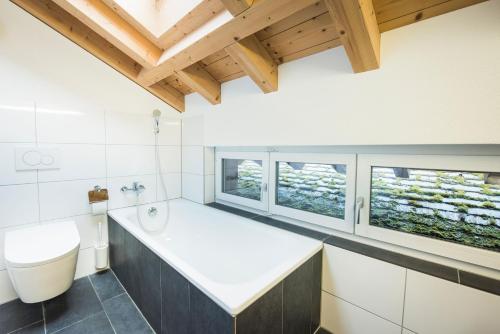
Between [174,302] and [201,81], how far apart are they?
1731mm

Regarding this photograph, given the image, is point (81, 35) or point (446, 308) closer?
point (446, 308)

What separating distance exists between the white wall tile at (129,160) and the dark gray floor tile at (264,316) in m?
1.93

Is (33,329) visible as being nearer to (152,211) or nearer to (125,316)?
(125,316)

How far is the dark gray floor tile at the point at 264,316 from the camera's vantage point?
3.10 feet

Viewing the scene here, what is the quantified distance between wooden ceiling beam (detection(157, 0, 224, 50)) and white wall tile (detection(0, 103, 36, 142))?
46.1 inches

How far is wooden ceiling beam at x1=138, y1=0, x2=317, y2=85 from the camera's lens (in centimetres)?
110

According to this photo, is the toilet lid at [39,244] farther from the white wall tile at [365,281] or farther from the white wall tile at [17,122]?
the white wall tile at [365,281]

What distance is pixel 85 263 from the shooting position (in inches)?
84.4

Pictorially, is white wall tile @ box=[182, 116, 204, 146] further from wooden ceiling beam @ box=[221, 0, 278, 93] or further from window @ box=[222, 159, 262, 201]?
wooden ceiling beam @ box=[221, 0, 278, 93]

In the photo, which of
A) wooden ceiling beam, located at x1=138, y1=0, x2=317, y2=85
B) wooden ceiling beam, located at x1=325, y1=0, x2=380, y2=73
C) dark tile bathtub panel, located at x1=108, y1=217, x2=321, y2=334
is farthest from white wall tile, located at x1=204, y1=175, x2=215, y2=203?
wooden ceiling beam, located at x1=325, y1=0, x2=380, y2=73

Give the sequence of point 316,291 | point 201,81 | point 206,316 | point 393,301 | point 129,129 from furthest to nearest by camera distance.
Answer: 1. point 129,129
2. point 201,81
3. point 316,291
4. point 393,301
5. point 206,316

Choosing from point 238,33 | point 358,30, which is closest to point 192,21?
point 238,33

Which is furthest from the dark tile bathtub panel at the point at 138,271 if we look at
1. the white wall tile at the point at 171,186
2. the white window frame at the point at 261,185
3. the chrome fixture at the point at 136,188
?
the white window frame at the point at 261,185

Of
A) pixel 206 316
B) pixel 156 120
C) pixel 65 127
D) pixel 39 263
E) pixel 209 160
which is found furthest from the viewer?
pixel 209 160
